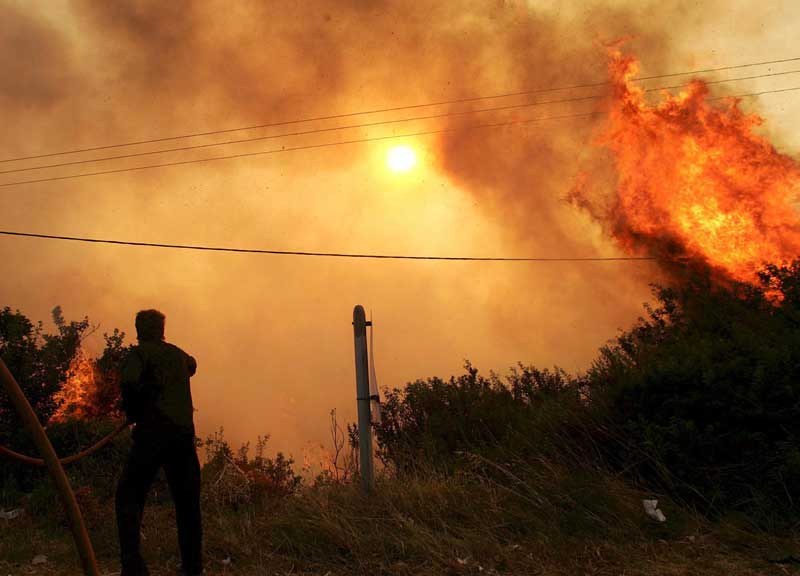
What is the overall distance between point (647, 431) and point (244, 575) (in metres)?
3.91

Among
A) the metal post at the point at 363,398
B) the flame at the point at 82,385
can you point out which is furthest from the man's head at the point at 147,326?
the flame at the point at 82,385

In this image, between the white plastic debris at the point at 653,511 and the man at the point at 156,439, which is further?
the white plastic debris at the point at 653,511

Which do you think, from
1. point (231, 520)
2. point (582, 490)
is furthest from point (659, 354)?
point (231, 520)

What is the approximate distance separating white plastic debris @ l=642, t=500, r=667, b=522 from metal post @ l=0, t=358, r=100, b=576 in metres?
4.39

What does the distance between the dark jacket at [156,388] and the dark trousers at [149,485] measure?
3.3 inches

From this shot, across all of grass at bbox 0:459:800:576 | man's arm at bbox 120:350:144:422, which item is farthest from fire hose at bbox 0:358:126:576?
grass at bbox 0:459:800:576

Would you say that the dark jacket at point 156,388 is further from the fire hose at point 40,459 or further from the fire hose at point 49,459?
the fire hose at point 49,459

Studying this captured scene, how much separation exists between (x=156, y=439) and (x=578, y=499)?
353cm

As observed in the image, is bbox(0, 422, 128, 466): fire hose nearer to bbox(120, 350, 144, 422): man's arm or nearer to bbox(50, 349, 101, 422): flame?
bbox(120, 350, 144, 422): man's arm

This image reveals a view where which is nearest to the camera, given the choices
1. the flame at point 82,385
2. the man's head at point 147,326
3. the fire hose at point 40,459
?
the fire hose at point 40,459

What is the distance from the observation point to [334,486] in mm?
6656

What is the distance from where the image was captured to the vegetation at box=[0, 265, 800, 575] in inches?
196

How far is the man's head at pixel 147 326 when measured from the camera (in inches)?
187

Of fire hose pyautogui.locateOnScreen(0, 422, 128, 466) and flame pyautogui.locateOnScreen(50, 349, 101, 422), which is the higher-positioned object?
flame pyautogui.locateOnScreen(50, 349, 101, 422)
